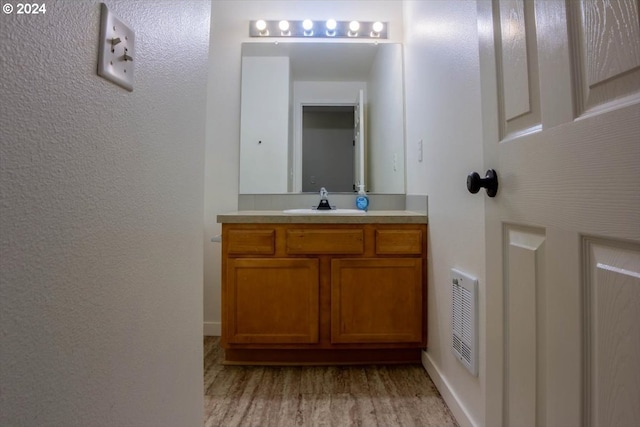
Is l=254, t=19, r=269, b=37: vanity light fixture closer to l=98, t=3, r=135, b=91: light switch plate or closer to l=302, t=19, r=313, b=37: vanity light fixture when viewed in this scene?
l=302, t=19, r=313, b=37: vanity light fixture

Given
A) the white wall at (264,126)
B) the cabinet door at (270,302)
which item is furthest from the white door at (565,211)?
the white wall at (264,126)

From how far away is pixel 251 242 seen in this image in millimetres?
1720

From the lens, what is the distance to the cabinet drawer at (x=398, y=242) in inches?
68.4

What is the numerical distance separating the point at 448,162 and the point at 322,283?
0.93 metres

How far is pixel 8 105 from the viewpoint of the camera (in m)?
0.38

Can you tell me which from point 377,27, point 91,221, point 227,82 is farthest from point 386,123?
point 91,221

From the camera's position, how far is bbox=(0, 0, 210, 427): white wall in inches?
15.5

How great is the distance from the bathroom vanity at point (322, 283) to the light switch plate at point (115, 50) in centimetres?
118

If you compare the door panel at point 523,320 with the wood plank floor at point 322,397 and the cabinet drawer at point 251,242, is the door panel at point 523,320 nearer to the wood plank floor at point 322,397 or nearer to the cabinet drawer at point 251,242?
the wood plank floor at point 322,397

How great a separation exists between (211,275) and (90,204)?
1.87 meters

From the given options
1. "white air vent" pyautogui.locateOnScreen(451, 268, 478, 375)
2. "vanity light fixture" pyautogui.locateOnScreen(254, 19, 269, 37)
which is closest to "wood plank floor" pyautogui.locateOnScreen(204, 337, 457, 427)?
"white air vent" pyautogui.locateOnScreen(451, 268, 478, 375)

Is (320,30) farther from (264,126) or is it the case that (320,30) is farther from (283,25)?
(264,126)

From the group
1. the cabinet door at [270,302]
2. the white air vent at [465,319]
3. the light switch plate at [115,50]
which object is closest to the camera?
the light switch plate at [115,50]

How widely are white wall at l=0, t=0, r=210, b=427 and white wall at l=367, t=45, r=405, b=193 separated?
169 cm
